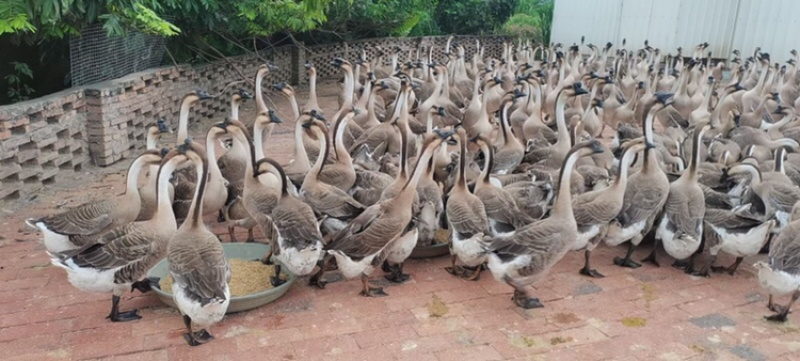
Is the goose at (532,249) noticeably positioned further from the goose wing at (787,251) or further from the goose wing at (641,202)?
the goose wing at (787,251)

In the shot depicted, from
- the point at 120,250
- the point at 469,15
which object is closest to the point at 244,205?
the point at 120,250

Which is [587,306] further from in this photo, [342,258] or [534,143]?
[534,143]

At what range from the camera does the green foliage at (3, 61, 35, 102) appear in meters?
9.47

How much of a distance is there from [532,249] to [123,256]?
3.51m

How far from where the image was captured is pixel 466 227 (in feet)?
19.1

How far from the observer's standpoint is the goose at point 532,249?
213 inches

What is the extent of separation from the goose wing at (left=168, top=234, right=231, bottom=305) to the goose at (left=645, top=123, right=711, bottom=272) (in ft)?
15.0

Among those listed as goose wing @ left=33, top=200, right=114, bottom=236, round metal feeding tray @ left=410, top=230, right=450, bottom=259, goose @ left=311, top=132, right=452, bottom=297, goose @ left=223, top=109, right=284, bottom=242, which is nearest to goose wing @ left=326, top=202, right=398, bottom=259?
goose @ left=311, top=132, right=452, bottom=297

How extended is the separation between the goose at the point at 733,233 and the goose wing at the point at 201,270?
16.2 ft

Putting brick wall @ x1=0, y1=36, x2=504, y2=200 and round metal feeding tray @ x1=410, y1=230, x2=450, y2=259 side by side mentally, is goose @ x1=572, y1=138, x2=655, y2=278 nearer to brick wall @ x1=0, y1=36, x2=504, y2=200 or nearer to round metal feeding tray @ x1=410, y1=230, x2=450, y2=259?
round metal feeding tray @ x1=410, y1=230, x2=450, y2=259

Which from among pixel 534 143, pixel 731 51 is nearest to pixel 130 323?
pixel 534 143

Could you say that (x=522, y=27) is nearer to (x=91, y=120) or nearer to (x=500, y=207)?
(x=91, y=120)

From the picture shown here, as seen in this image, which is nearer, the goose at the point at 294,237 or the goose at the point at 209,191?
the goose at the point at 294,237

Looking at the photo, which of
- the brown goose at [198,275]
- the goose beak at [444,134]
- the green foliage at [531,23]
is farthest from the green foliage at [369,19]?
the brown goose at [198,275]
